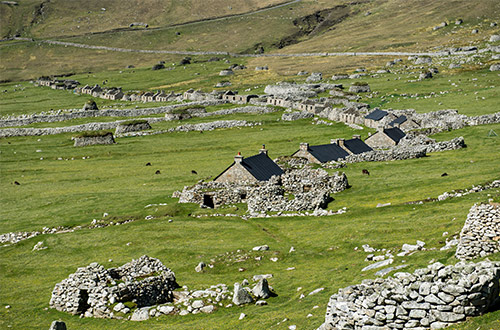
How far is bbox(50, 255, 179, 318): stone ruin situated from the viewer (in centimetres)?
2808

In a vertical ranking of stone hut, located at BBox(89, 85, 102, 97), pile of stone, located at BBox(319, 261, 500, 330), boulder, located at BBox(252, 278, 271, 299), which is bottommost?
boulder, located at BBox(252, 278, 271, 299)

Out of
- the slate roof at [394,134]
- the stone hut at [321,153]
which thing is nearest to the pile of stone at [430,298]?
the stone hut at [321,153]

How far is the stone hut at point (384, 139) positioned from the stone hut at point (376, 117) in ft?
48.7

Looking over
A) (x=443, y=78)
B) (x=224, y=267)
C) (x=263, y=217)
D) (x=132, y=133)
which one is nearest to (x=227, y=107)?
(x=132, y=133)

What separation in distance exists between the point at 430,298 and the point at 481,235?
25.0 feet

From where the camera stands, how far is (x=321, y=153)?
65250 mm

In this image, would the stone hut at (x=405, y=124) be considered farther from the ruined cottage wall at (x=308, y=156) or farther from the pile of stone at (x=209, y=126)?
the pile of stone at (x=209, y=126)

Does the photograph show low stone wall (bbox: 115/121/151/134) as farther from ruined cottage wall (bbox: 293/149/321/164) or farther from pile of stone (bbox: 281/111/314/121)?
ruined cottage wall (bbox: 293/149/321/164)

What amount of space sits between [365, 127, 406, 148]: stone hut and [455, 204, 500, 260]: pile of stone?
169ft

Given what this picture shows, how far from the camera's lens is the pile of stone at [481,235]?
22.1m

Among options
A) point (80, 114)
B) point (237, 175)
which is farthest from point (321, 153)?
point (80, 114)

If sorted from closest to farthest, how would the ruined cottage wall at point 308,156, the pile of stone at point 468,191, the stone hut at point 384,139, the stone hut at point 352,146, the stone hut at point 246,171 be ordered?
the pile of stone at point 468,191 < the stone hut at point 246,171 < the ruined cottage wall at point 308,156 < the stone hut at point 352,146 < the stone hut at point 384,139

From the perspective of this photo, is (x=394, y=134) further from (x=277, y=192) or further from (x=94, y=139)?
(x=94, y=139)

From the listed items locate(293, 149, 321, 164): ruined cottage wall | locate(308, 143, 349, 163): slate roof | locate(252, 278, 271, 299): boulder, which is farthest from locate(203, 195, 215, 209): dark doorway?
locate(252, 278, 271, 299): boulder
